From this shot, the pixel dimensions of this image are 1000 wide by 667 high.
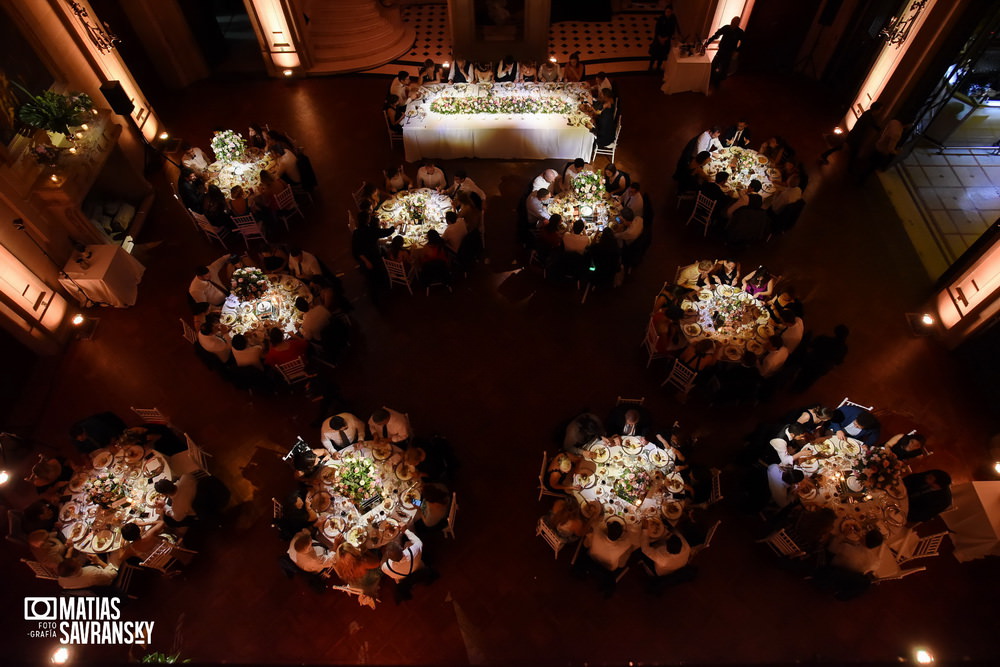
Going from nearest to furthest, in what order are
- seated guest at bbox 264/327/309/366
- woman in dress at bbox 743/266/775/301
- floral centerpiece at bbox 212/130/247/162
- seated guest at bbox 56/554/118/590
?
seated guest at bbox 56/554/118/590, seated guest at bbox 264/327/309/366, woman in dress at bbox 743/266/775/301, floral centerpiece at bbox 212/130/247/162

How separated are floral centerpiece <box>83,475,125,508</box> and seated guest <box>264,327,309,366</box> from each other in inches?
77.5

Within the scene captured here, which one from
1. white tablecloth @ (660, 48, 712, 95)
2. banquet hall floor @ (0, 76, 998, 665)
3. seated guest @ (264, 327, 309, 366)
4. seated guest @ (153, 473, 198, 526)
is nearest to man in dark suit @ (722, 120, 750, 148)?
banquet hall floor @ (0, 76, 998, 665)

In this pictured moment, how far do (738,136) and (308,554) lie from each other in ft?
27.9

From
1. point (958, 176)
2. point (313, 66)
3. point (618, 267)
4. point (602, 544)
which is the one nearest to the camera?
point (602, 544)

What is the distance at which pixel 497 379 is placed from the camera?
784cm

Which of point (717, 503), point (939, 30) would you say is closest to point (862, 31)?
point (939, 30)

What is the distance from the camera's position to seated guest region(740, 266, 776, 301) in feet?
24.2

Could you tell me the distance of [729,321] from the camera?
7.13 meters

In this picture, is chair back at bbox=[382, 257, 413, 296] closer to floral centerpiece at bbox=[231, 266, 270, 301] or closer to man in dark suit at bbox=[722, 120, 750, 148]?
floral centerpiece at bbox=[231, 266, 270, 301]

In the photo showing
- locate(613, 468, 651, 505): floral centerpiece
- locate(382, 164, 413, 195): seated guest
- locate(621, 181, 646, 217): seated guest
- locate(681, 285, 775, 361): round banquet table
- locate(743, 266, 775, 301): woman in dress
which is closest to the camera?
locate(613, 468, 651, 505): floral centerpiece

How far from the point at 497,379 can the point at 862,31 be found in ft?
30.8

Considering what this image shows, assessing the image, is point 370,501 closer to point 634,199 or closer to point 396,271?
point 396,271

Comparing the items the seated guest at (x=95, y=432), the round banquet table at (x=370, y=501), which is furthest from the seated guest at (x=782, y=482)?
the seated guest at (x=95, y=432)

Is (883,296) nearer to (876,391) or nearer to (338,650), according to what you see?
(876,391)
